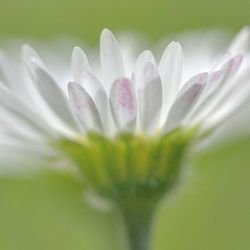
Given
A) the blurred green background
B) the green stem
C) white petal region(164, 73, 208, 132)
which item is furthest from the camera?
the blurred green background

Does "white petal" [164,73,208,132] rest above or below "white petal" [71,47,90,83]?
below

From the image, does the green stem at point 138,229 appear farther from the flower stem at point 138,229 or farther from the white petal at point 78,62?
the white petal at point 78,62

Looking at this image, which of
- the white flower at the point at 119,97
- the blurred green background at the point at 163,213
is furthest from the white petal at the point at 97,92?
the blurred green background at the point at 163,213

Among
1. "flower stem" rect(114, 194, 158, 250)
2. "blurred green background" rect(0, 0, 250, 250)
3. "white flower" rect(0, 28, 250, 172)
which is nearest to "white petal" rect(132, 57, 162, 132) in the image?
"white flower" rect(0, 28, 250, 172)

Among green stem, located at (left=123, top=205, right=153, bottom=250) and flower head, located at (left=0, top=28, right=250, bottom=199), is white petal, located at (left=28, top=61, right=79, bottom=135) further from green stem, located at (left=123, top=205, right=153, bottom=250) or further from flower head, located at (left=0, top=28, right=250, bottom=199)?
green stem, located at (left=123, top=205, right=153, bottom=250)

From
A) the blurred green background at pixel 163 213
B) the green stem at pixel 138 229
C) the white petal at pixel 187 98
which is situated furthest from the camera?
the blurred green background at pixel 163 213

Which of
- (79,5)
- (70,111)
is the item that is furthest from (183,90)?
(79,5)

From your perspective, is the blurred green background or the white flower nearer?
the white flower

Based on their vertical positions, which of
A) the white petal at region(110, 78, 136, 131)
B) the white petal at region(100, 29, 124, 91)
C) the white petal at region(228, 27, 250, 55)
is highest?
the white petal at region(228, 27, 250, 55)

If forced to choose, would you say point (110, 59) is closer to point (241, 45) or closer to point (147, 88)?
point (147, 88)
